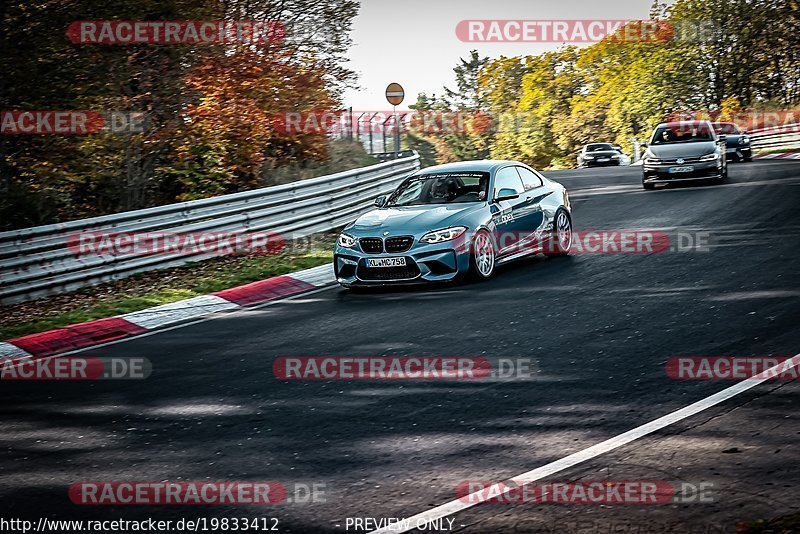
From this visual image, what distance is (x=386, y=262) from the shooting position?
1188cm

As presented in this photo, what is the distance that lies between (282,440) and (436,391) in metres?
1.45

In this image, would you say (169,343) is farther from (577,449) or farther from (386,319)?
(577,449)

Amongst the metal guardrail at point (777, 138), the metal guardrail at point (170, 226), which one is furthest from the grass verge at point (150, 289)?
the metal guardrail at point (777, 138)

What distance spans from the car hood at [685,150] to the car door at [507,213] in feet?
32.1

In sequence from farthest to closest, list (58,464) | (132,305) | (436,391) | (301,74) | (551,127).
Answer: (551,127) → (301,74) → (132,305) → (436,391) → (58,464)

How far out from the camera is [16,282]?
1255cm

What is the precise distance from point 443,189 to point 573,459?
7.75 meters

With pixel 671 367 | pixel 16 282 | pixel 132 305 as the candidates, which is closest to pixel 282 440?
pixel 671 367

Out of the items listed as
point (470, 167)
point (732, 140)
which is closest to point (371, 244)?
point (470, 167)

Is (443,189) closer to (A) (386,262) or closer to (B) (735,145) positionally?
(A) (386,262)

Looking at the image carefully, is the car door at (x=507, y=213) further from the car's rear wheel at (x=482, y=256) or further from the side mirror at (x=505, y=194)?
the car's rear wheel at (x=482, y=256)

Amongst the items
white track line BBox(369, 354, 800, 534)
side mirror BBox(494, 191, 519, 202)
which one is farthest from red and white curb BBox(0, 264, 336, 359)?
white track line BBox(369, 354, 800, 534)

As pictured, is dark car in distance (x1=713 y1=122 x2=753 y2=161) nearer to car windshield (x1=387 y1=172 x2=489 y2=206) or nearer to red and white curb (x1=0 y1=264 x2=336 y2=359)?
car windshield (x1=387 y1=172 x2=489 y2=206)

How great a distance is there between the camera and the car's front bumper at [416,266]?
11.8 meters
